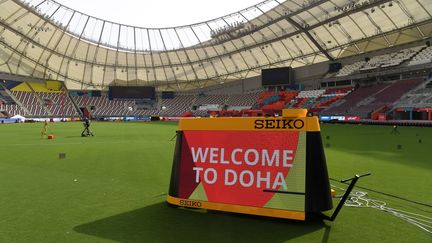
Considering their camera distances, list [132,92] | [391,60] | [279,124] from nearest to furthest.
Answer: [279,124] → [391,60] → [132,92]

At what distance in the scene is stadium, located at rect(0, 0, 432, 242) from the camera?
5.00m

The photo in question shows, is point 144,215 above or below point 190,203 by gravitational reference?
below

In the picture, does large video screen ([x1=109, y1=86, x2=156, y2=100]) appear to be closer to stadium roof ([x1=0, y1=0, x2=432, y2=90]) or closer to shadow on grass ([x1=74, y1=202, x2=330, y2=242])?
stadium roof ([x1=0, y1=0, x2=432, y2=90])

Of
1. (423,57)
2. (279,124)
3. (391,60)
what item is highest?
(391,60)

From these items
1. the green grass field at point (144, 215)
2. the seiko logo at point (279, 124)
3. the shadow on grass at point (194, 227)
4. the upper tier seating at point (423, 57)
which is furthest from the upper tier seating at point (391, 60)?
the shadow on grass at point (194, 227)

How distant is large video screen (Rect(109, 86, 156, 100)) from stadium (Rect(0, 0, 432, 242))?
34cm

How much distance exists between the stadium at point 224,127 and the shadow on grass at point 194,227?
31 mm

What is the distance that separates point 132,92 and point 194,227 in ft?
264

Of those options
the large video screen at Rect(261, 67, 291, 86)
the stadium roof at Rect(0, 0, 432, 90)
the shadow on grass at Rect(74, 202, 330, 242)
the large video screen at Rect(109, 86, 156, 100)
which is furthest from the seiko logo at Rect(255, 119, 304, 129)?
the large video screen at Rect(109, 86, 156, 100)

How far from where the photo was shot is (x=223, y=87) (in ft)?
273

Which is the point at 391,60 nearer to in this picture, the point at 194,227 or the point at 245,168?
the point at 245,168

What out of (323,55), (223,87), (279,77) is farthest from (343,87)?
(223,87)

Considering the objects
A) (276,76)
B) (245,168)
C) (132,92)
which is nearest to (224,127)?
(245,168)

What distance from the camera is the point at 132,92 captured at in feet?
270
